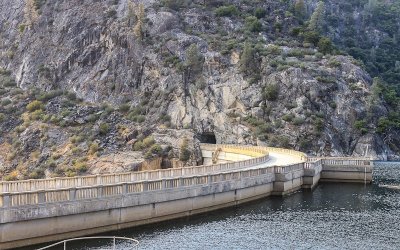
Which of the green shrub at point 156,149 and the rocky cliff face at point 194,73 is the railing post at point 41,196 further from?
the rocky cliff face at point 194,73

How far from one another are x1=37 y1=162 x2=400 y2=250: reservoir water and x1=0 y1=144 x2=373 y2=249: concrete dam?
1273 mm

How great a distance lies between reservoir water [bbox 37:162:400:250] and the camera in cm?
3909

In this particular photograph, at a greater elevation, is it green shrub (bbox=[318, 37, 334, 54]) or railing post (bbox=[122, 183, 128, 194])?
green shrub (bbox=[318, 37, 334, 54])

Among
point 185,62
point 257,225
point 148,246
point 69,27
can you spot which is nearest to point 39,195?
point 148,246

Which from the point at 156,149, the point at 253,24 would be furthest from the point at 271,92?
the point at 156,149

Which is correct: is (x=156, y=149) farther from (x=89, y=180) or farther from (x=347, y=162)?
(x=89, y=180)

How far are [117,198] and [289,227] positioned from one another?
51.2ft

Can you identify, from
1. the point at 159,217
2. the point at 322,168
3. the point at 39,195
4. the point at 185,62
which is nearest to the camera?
the point at 39,195

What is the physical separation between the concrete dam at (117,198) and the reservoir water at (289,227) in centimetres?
127

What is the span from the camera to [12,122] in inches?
4656

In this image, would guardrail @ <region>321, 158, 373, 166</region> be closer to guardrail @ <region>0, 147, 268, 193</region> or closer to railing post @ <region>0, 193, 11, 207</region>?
guardrail @ <region>0, 147, 268, 193</region>

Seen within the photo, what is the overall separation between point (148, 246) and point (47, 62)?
371 feet

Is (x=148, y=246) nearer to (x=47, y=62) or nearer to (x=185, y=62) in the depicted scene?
(x=185, y=62)

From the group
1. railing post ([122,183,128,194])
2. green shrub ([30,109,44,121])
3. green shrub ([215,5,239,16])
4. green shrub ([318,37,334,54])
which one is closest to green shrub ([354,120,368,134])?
green shrub ([318,37,334,54])
